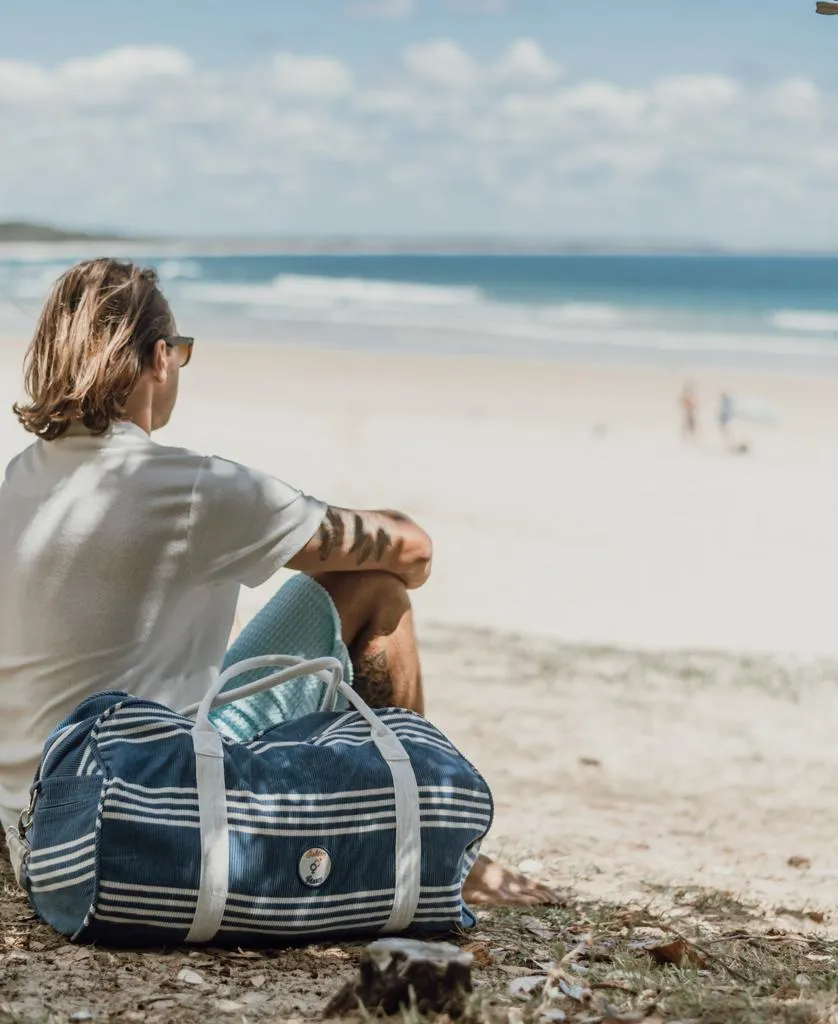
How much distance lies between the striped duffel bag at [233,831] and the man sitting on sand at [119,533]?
0.26m

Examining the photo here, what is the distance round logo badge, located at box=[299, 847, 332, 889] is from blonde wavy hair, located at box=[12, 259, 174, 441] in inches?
38.8


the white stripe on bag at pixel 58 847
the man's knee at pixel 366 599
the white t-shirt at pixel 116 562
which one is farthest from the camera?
the man's knee at pixel 366 599

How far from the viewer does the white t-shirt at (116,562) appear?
289 centimetres

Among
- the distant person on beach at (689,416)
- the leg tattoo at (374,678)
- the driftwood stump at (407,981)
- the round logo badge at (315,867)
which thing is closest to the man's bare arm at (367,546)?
the leg tattoo at (374,678)

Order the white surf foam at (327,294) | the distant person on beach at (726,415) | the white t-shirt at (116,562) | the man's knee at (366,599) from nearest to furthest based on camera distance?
1. the white t-shirt at (116,562)
2. the man's knee at (366,599)
3. the distant person on beach at (726,415)
4. the white surf foam at (327,294)

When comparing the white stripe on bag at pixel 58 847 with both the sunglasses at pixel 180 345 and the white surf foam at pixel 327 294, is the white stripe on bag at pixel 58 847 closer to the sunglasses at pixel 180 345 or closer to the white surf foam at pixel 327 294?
the sunglasses at pixel 180 345

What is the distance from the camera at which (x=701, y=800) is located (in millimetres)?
4973

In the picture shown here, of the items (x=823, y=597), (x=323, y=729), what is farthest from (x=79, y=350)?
(x=823, y=597)

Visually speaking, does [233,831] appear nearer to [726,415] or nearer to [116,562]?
[116,562]

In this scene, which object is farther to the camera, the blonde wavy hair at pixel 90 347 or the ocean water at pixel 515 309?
the ocean water at pixel 515 309

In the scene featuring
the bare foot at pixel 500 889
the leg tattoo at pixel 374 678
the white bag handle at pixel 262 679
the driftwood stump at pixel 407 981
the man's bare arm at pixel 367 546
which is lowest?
the bare foot at pixel 500 889

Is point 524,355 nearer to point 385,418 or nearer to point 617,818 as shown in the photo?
point 385,418

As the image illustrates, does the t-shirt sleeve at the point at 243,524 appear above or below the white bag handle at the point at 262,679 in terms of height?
above

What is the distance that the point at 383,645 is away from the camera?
11.0ft
